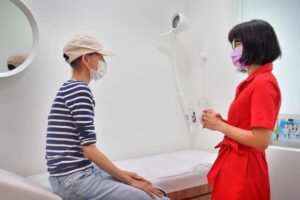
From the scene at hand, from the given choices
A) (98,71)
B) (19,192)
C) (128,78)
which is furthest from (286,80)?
(19,192)

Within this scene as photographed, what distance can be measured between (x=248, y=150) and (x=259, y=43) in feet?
1.48

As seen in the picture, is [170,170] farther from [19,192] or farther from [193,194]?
[19,192]

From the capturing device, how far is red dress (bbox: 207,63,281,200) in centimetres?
113

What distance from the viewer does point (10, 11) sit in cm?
175

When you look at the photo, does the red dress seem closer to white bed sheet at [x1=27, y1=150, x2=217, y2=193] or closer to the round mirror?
white bed sheet at [x1=27, y1=150, x2=217, y2=193]

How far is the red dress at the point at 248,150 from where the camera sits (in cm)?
113

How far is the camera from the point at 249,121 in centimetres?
122

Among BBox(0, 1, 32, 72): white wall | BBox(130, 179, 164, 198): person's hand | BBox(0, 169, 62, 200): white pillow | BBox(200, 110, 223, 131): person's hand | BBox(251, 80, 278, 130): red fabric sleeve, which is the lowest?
BBox(130, 179, 164, 198): person's hand

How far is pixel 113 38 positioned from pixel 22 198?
1378 mm

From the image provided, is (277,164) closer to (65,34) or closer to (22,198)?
(22,198)

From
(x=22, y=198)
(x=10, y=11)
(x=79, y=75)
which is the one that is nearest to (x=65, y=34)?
(x=10, y=11)

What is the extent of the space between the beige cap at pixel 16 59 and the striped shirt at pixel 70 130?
0.68m

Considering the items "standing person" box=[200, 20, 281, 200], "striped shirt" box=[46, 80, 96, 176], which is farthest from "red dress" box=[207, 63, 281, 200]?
"striped shirt" box=[46, 80, 96, 176]

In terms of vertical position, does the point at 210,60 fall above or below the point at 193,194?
above
